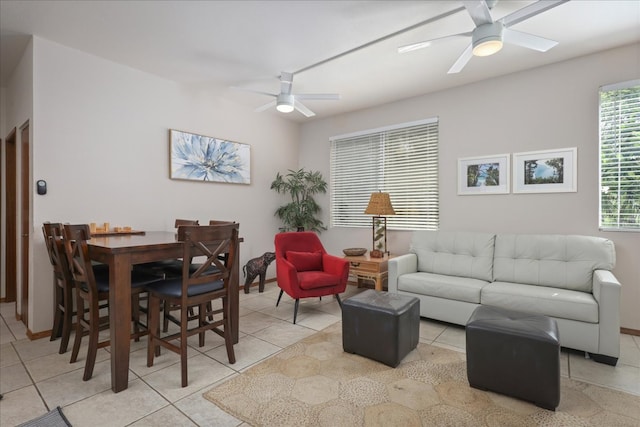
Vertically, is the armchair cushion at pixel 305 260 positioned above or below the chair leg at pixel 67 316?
above

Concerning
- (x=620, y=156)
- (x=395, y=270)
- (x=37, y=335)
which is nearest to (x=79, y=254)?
(x=37, y=335)

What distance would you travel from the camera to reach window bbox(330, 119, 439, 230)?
4305 millimetres

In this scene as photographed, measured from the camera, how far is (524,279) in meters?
3.09

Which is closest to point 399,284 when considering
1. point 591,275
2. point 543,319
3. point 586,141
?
point 543,319

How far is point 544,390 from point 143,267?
341 cm

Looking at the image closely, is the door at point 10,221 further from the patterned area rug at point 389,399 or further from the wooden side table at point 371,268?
the wooden side table at point 371,268

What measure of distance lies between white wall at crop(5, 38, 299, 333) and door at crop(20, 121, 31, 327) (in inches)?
13.7

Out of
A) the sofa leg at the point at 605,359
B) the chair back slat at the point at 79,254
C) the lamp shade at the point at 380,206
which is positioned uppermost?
the lamp shade at the point at 380,206

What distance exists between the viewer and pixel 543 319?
2129 mm

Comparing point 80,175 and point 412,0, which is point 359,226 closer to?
point 412,0

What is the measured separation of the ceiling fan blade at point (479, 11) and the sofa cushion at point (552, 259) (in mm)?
2162

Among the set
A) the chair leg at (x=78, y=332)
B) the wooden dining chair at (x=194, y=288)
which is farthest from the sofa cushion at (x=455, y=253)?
the chair leg at (x=78, y=332)

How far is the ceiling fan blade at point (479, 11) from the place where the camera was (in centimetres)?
210

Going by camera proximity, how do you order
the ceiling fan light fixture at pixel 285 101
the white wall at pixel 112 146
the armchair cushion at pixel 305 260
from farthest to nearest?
the armchair cushion at pixel 305 260, the ceiling fan light fixture at pixel 285 101, the white wall at pixel 112 146
